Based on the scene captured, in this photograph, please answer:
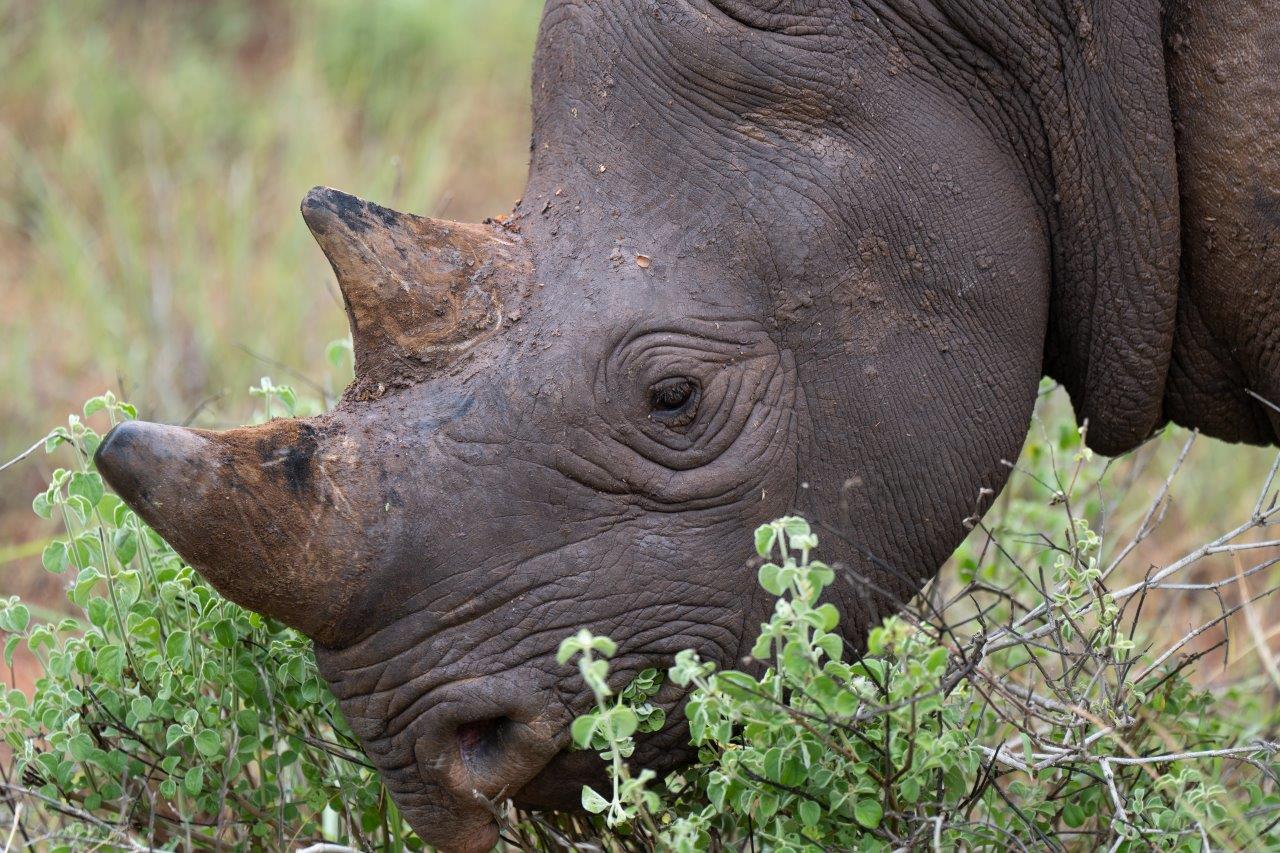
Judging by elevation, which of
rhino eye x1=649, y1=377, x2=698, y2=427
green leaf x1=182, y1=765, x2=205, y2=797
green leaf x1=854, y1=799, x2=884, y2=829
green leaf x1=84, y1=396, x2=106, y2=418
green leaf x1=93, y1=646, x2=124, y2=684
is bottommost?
green leaf x1=854, y1=799, x2=884, y2=829

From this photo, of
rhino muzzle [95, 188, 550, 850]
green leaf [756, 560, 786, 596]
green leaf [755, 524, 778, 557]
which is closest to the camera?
green leaf [756, 560, 786, 596]

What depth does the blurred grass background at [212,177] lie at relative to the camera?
6754 mm

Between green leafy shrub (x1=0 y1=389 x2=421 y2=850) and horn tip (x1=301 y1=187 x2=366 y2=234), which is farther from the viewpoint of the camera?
green leafy shrub (x1=0 y1=389 x2=421 y2=850)

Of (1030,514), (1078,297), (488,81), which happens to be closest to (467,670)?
(1078,297)

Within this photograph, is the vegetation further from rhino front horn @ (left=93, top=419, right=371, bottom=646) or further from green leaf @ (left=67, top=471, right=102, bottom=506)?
rhino front horn @ (left=93, top=419, right=371, bottom=646)

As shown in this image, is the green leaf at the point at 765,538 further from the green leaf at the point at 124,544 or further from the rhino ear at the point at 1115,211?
the green leaf at the point at 124,544

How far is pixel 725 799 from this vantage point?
10.1ft

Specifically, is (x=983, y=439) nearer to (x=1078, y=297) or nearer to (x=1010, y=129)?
(x=1078, y=297)

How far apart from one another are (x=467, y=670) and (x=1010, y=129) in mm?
1615

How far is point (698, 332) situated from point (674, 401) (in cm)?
15

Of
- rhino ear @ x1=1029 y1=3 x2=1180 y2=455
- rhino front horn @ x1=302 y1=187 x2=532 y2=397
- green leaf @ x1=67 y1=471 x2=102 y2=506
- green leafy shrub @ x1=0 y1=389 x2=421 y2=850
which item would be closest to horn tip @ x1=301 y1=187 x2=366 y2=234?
rhino front horn @ x1=302 y1=187 x2=532 y2=397

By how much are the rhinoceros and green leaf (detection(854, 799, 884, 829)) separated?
0.44m

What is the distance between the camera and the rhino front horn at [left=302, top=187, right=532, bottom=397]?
10.2ft

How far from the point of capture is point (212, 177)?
331 inches
